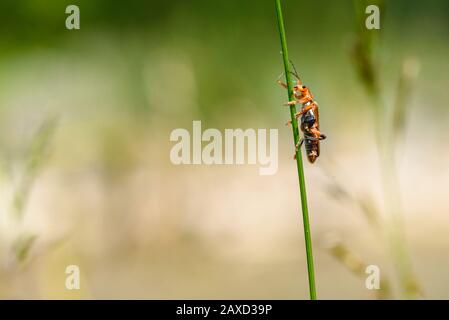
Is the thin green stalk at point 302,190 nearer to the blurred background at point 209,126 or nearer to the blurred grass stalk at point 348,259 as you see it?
the blurred grass stalk at point 348,259

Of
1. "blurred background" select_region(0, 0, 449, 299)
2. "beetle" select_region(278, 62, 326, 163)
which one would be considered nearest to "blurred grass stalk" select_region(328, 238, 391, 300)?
"beetle" select_region(278, 62, 326, 163)

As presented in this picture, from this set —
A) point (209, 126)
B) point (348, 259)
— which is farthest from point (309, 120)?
point (209, 126)

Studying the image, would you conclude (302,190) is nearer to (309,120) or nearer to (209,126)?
(309,120)

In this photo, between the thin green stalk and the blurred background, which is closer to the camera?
the thin green stalk

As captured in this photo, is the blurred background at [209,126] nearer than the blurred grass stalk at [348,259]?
No

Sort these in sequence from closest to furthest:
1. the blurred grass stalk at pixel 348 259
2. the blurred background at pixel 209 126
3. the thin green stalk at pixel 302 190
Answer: the thin green stalk at pixel 302 190, the blurred grass stalk at pixel 348 259, the blurred background at pixel 209 126

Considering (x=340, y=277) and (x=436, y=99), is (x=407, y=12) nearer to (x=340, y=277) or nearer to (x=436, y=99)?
(x=436, y=99)

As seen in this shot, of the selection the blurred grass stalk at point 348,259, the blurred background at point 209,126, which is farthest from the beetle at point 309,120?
the blurred background at point 209,126

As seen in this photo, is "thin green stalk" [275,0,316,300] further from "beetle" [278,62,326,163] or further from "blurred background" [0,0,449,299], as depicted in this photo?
"blurred background" [0,0,449,299]
